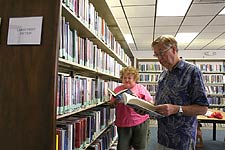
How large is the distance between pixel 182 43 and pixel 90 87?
5.35 m

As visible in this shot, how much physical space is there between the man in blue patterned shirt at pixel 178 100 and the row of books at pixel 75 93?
57 cm

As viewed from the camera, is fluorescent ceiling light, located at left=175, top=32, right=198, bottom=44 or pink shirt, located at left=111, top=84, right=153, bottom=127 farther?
fluorescent ceiling light, located at left=175, top=32, right=198, bottom=44

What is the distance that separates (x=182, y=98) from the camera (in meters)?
1.35

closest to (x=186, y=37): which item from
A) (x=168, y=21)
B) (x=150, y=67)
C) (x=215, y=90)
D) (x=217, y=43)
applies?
(x=217, y=43)

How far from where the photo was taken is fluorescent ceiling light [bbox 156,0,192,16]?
3.41 m

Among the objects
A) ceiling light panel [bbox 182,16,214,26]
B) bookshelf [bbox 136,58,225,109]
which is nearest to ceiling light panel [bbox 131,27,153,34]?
ceiling light panel [bbox 182,16,214,26]

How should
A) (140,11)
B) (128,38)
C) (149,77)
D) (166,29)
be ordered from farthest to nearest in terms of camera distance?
(149,77)
(128,38)
(166,29)
(140,11)

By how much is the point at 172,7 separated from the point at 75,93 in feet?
9.51

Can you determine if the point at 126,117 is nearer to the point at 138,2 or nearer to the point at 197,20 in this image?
the point at 138,2

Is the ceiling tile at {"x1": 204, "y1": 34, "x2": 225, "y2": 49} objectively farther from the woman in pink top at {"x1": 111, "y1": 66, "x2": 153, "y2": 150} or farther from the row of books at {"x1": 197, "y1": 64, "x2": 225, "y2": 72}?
the woman in pink top at {"x1": 111, "y1": 66, "x2": 153, "y2": 150}

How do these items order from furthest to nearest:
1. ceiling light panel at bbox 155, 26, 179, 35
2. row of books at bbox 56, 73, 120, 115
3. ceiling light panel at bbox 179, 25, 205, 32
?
ceiling light panel at bbox 155, 26, 179, 35
ceiling light panel at bbox 179, 25, 205, 32
row of books at bbox 56, 73, 120, 115

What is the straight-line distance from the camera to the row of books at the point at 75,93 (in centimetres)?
120

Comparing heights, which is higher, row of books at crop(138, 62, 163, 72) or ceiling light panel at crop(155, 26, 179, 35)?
ceiling light panel at crop(155, 26, 179, 35)

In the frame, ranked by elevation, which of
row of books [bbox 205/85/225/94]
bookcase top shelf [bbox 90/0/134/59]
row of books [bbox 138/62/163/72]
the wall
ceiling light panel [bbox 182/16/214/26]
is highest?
ceiling light panel [bbox 182/16/214/26]
